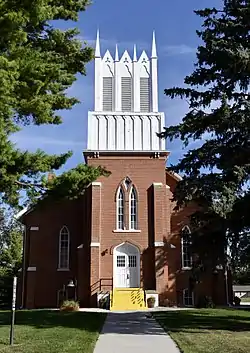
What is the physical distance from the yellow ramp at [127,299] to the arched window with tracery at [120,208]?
385cm

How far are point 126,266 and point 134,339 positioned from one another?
16420 millimetres

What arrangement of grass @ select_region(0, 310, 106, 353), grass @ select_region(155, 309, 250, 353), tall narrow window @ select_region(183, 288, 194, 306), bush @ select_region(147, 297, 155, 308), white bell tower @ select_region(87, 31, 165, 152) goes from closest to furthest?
1. grass @ select_region(0, 310, 106, 353)
2. grass @ select_region(155, 309, 250, 353)
3. bush @ select_region(147, 297, 155, 308)
4. tall narrow window @ select_region(183, 288, 194, 306)
5. white bell tower @ select_region(87, 31, 165, 152)

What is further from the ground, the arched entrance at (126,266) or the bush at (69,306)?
the arched entrance at (126,266)

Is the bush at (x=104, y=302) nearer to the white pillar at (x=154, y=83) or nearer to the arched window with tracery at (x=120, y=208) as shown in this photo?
the arched window with tracery at (x=120, y=208)

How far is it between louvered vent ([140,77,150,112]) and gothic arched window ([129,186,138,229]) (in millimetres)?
5498

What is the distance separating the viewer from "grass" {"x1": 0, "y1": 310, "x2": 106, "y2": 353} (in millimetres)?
11055

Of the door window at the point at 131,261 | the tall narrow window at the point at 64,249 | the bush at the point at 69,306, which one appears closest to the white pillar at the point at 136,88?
the tall narrow window at the point at 64,249

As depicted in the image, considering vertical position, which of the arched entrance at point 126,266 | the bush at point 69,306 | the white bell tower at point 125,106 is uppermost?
the white bell tower at point 125,106

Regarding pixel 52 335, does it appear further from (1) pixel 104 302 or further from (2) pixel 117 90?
(2) pixel 117 90

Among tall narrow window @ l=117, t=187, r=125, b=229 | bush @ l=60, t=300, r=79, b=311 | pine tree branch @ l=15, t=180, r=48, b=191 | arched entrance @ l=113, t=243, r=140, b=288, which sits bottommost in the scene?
bush @ l=60, t=300, r=79, b=311

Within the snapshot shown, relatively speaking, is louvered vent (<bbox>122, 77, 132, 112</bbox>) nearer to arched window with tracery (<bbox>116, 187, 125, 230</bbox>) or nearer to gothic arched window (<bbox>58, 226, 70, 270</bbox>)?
arched window with tracery (<bbox>116, 187, 125, 230</bbox>)

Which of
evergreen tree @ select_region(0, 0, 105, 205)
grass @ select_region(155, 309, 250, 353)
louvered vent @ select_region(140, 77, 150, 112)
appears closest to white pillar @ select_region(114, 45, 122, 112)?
louvered vent @ select_region(140, 77, 150, 112)

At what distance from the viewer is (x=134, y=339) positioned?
12.9 m

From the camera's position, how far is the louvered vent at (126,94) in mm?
Answer: 31691
